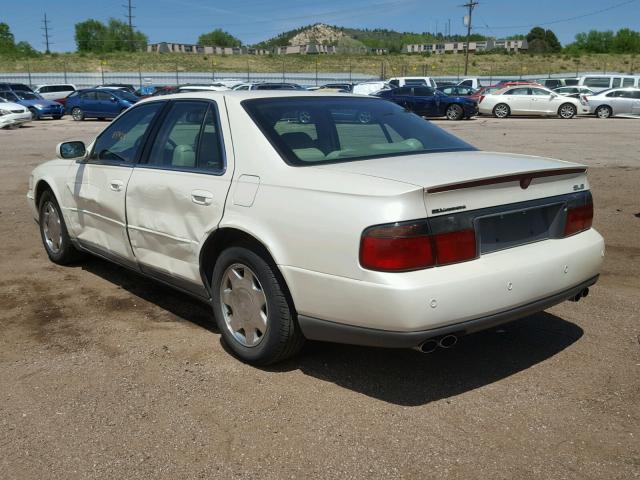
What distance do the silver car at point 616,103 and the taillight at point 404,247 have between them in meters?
29.9

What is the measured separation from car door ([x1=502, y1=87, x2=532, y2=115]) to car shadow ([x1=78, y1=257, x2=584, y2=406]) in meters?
27.3

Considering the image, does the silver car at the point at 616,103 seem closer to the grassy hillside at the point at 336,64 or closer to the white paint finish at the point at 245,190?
the white paint finish at the point at 245,190

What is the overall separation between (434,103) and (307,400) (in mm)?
26663

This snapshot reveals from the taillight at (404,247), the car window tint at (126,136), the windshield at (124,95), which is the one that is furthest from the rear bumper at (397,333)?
the windshield at (124,95)

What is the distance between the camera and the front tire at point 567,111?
2955cm

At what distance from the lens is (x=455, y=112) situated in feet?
93.7

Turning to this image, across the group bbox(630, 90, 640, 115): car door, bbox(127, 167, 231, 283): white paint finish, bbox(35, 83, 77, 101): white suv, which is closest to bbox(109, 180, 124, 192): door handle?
bbox(127, 167, 231, 283): white paint finish

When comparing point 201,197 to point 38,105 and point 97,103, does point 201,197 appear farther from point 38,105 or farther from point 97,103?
point 38,105

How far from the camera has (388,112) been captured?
4.55 metres

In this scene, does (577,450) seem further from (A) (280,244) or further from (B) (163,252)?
(B) (163,252)

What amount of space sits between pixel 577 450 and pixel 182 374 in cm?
213

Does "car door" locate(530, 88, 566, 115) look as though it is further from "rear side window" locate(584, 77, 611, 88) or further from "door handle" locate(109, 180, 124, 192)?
"door handle" locate(109, 180, 124, 192)

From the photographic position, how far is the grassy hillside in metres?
67.9

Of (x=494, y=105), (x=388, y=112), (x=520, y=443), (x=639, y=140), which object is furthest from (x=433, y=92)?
(x=520, y=443)
